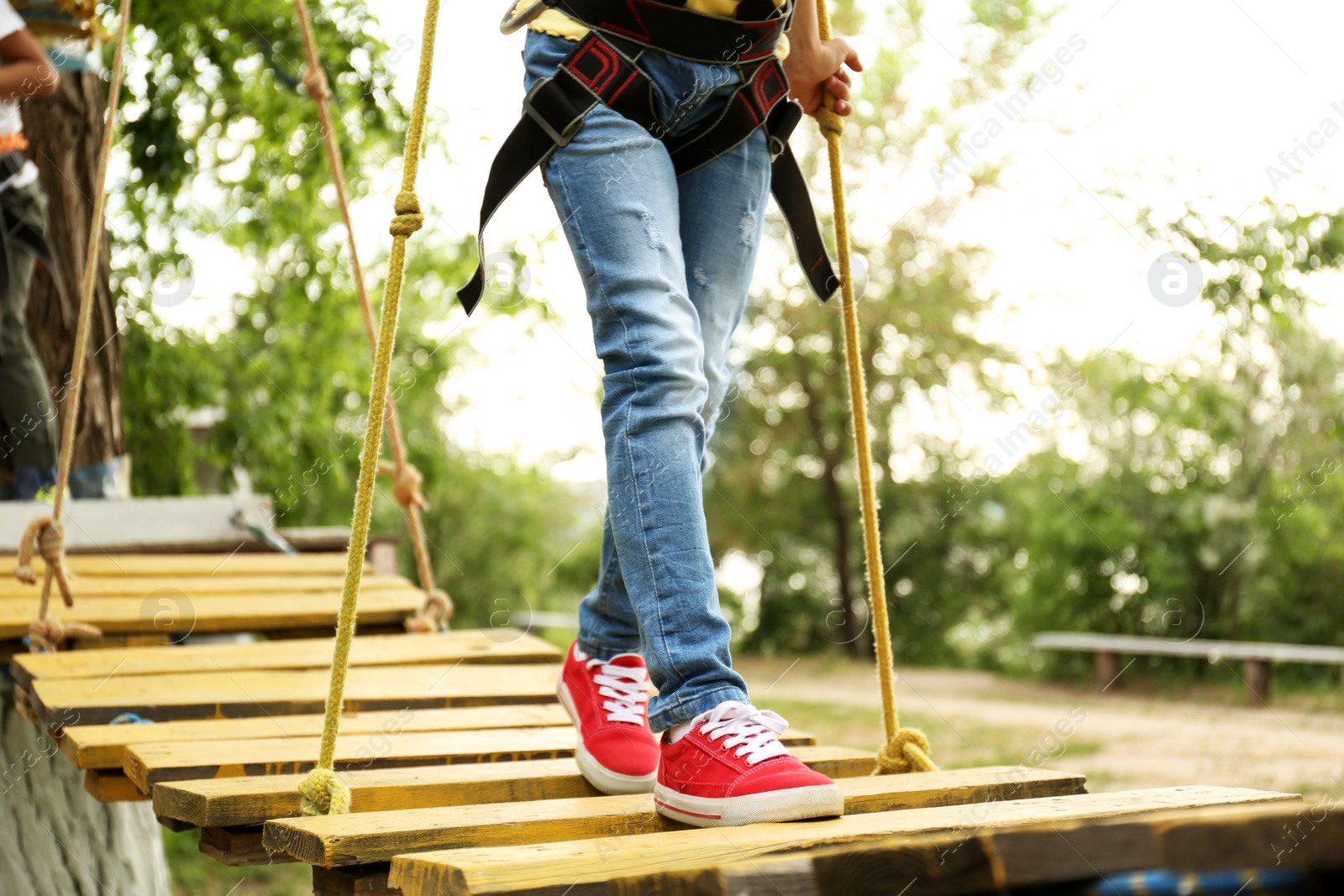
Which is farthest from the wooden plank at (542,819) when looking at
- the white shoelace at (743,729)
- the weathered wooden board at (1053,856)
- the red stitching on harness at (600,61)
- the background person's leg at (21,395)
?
the background person's leg at (21,395)

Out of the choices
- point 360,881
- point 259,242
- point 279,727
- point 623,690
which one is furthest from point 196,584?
point 259,242

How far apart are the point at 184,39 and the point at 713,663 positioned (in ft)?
17.9

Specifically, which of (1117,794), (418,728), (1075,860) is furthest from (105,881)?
(1075,860)

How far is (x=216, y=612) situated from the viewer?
3172mm

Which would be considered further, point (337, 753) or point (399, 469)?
point (399, 469)

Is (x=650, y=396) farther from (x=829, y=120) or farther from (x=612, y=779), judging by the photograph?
(x=829, y=120)

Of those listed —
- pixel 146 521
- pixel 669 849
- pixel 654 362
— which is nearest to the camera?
pixel 669 849

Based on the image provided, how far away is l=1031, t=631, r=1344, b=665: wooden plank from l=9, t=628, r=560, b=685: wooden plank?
7163mm

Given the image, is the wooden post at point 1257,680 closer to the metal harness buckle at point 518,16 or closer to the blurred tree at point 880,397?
the blurred tree at point 880,397

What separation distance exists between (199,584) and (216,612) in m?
0.37

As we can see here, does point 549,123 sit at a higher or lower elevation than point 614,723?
higher

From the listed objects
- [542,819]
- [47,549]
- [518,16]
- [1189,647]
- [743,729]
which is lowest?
[1189,647]

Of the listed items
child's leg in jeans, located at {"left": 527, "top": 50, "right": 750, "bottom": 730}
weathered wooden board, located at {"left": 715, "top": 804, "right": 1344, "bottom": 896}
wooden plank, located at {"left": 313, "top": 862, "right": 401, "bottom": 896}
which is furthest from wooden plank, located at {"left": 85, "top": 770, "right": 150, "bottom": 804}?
weathered wooden board, located at {"left": 715, "top": 804, "right": 1344, "bottom": 896}

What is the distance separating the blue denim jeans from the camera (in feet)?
4.84
